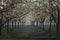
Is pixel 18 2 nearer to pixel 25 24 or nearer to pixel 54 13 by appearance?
pixel 25 24

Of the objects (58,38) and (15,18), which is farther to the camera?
(15,18)

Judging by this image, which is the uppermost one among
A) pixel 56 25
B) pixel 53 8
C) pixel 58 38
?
pixel 53 8

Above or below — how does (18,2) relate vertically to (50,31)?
above

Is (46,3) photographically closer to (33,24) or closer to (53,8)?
(53,8)

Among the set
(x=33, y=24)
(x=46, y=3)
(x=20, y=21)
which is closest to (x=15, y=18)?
(x=20, y=21)

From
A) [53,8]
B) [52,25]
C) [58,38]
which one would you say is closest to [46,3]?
[53,8]

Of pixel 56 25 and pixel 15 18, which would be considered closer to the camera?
pixel 56 25

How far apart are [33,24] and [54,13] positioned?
5.12ft

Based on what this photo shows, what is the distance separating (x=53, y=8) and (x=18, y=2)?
7.77 ft

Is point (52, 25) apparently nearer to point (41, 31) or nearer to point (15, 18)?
point (41, 31)

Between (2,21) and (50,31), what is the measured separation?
130 inches

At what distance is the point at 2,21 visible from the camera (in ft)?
44.9

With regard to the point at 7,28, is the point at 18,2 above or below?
above

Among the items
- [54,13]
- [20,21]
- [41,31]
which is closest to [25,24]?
[20,21]
